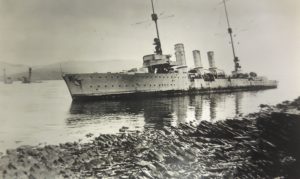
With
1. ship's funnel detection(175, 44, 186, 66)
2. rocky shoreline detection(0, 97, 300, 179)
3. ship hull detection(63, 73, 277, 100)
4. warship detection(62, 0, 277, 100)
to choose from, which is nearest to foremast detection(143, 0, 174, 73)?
warship detection(62, 0, 277, 100)

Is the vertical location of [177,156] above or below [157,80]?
below

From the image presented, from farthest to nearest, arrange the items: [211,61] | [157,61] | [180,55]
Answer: [211,61], [180,55], [157,61]

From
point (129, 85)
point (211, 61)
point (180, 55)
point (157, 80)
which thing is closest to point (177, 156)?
point (129, 85)

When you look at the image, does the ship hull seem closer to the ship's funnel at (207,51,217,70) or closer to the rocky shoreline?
the ship's funnel at (207,51,217,70)

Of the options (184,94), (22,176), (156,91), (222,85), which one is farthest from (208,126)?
(222,85)

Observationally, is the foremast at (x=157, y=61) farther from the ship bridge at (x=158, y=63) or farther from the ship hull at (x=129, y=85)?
the ship hull at (x=129, y=85)

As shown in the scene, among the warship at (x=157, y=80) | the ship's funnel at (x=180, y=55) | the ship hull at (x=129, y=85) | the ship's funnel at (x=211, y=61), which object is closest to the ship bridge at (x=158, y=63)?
the warship at (x=157, y=80)

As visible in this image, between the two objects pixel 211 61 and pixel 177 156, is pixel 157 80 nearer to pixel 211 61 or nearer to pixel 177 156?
pixel 211 61
